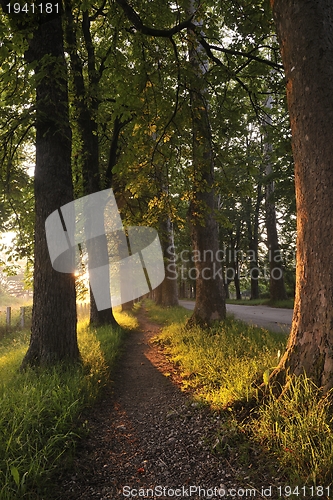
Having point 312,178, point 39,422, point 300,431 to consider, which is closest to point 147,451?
point 39,422

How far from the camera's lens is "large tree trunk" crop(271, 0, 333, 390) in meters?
2.93

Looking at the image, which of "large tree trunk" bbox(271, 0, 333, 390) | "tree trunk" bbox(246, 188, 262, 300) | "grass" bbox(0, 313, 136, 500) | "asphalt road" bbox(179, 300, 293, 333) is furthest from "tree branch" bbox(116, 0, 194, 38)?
"tree trunk" bbox(246, 188, 262, 300)

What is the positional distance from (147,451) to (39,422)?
114cm

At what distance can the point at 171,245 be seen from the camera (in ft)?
54.0

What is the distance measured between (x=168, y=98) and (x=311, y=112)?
119 inches

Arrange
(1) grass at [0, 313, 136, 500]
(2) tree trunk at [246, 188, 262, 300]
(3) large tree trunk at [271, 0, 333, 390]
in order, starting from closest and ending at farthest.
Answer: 1. (1) grass at [0, 313, 136, 500]
2. (3) large tree trunk at [271, 0, 333, 390]
3. (2) tree trunk at [246, 188, 262, 300]

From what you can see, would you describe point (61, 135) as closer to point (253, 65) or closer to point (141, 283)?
point (253, 65)

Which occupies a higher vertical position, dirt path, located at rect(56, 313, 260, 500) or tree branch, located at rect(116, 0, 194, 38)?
tree branch, located at rect(116, 0, 194, 38)

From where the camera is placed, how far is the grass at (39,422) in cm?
237

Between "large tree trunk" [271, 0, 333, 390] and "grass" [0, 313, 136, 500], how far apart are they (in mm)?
2310

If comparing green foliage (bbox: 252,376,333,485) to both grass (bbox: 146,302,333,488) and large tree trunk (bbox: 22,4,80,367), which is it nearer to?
grass (bbox: 146,302,333,488)

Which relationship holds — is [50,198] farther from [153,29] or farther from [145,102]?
[153,29]

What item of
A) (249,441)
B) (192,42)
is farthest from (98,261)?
(249,441)

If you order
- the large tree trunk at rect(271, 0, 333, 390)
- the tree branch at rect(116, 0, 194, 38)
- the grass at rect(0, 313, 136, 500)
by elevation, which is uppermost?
the tree branch at rect(116, 0, 194, 38)
